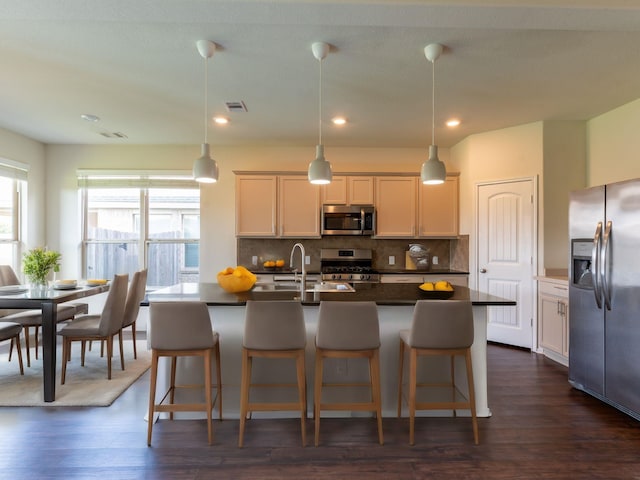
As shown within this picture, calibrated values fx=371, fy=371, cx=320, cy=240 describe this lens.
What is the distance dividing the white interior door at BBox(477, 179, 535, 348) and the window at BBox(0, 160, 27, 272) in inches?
237

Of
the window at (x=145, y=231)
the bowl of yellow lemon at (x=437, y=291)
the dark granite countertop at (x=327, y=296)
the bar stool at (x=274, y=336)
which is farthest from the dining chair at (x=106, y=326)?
the bowl of yellow lemon at (x=437, y=291)

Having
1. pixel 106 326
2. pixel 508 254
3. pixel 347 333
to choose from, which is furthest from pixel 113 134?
pixel 508 254

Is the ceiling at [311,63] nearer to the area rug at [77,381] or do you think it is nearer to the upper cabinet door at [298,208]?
the upper cabinet door at [298,208]

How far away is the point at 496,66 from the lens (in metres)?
2.89

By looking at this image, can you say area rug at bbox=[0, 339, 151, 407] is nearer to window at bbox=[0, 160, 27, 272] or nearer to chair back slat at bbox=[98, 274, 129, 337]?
chair back slat at bbox=[98, 274, 129, 337]

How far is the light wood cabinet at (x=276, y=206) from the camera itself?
505cm

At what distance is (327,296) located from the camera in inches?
104

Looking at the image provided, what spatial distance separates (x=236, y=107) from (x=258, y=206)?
60.8 inches

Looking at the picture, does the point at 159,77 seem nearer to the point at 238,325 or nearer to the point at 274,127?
the point at 274,127

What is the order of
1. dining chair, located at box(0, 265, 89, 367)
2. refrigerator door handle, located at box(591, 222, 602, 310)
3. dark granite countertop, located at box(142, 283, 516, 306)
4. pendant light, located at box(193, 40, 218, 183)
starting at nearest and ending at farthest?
1. dark granite countertop, located at box(142, 283, 516, 306)
2. pendant light, located at box(193, 40, 218, 183)
3. refrigerator door handle, located at box(591, 222, 602, 310)
4. dining chair, located at box(0, 265, 89, 367)

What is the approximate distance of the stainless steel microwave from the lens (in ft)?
16.6

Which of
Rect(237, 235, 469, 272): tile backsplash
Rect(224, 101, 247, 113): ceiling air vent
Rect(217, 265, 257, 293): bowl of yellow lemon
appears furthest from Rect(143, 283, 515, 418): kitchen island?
Rect(237, 235, 469, 272): tile backsplash

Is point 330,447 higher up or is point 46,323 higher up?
point 46,323

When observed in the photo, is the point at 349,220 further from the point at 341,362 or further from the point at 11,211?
the point at 11,211
